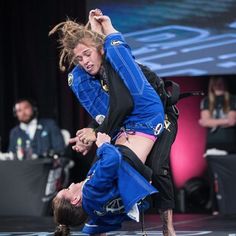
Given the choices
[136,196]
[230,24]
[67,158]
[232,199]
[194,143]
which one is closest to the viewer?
[136,196]

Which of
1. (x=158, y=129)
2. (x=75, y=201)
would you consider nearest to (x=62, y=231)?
(x=75, y=201)

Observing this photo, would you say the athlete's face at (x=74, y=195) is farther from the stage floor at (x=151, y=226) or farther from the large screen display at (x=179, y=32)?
the large screen display at (x=179, y=32)

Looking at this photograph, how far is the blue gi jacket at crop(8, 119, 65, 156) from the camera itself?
777 centimetres

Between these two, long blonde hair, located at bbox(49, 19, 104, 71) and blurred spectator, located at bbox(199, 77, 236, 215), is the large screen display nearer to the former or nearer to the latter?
blurred spectator, located at bbox(199, 77, 236, 215)

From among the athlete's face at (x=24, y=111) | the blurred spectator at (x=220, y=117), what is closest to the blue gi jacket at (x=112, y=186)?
the blurred spectator at (x=220, y=117)

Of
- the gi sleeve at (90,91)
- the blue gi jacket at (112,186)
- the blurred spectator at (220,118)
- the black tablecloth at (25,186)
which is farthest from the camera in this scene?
the blurred spectator at (220,118)

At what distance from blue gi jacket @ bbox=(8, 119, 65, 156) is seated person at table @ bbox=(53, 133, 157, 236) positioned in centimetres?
349

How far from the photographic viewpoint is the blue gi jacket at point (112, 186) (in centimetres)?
408

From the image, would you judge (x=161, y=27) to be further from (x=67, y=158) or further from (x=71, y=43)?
(x=71, y=43)

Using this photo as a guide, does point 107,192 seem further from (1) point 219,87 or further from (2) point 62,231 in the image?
(1) point 219,87

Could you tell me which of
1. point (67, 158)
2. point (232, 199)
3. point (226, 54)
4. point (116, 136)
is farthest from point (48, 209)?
point (116, 136)

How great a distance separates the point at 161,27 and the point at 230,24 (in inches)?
25.8

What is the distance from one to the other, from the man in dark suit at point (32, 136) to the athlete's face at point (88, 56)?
3424mm

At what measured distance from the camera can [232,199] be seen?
687cm
